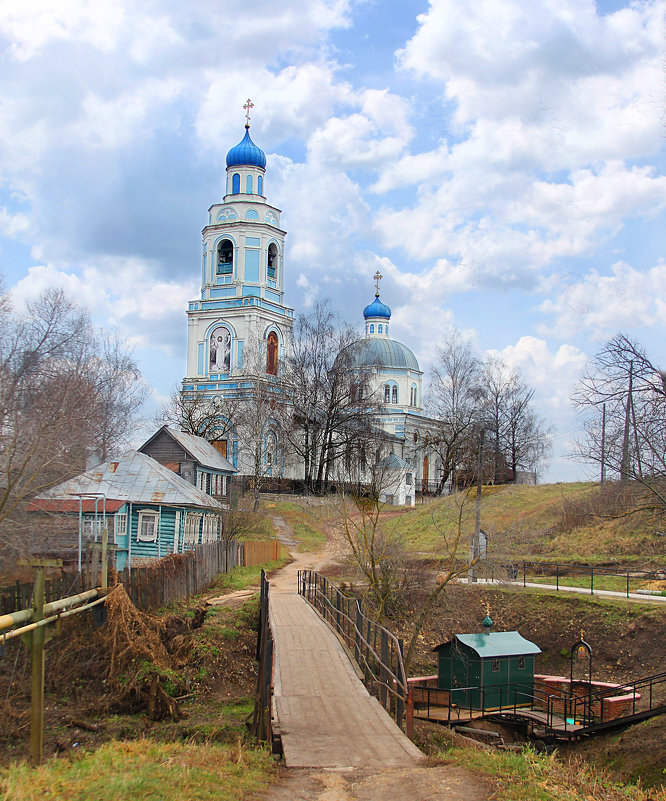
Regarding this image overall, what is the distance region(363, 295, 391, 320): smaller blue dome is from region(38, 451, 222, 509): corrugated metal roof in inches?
1969

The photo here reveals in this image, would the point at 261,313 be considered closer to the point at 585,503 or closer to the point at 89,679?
the point at 585,503

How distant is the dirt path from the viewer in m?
6.91

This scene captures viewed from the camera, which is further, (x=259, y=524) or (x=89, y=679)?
(x=259, y=524)

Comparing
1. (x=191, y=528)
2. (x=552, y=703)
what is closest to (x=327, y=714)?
(x=552, y=703)

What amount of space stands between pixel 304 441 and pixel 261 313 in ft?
32.6

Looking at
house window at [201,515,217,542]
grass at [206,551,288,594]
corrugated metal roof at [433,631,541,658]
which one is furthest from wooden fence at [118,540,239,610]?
corrugated metal roof at [433,631,541,658]

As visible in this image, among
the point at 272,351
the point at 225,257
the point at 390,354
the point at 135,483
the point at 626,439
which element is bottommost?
the point at 135,483

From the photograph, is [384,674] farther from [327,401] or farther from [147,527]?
[327,401]

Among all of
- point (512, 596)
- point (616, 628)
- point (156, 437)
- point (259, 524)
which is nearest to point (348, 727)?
point (616, 628)

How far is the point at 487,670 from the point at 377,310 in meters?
57.8

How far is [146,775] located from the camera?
6.98 m

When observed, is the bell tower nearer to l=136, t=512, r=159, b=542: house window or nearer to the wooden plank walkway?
l=136, t=512, r=159, b=542: house window

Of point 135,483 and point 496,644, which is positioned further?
point 135,483

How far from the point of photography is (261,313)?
56.8 meters
